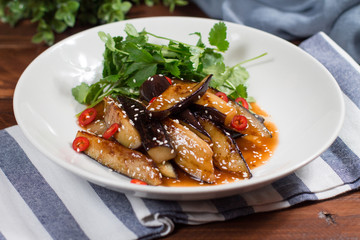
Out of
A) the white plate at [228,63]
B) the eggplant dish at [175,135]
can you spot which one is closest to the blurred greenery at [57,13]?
the white plate at [228,63]

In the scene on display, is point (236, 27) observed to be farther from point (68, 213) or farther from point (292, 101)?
point (68, 213)

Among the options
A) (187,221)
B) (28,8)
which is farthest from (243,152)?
(28,8)

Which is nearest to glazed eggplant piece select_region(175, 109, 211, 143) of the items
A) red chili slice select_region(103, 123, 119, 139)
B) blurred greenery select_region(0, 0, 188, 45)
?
red chili slice select_region(103, 123, 119, 139)

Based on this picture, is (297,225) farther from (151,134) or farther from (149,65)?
(149,65)

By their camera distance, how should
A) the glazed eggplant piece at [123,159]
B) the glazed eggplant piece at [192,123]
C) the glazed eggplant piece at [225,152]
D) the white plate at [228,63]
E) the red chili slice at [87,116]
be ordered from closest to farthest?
the white plate at [228,63] < the glazed eggplant piece at [123,159] < the glazed eggplant piece at [225,152] < the glazed eggplant piece at [192,123] < the red chili slice at [87,116]

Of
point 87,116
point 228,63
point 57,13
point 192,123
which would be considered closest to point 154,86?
point 192,123

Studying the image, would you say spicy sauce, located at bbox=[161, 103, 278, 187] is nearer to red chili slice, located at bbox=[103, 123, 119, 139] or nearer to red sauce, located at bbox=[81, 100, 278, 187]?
red sauce, located at bbox=[81, 100, 278, 187]

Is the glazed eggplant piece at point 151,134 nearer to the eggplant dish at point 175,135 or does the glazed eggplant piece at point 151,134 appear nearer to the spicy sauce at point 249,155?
the eggplant dish at point 175,135
